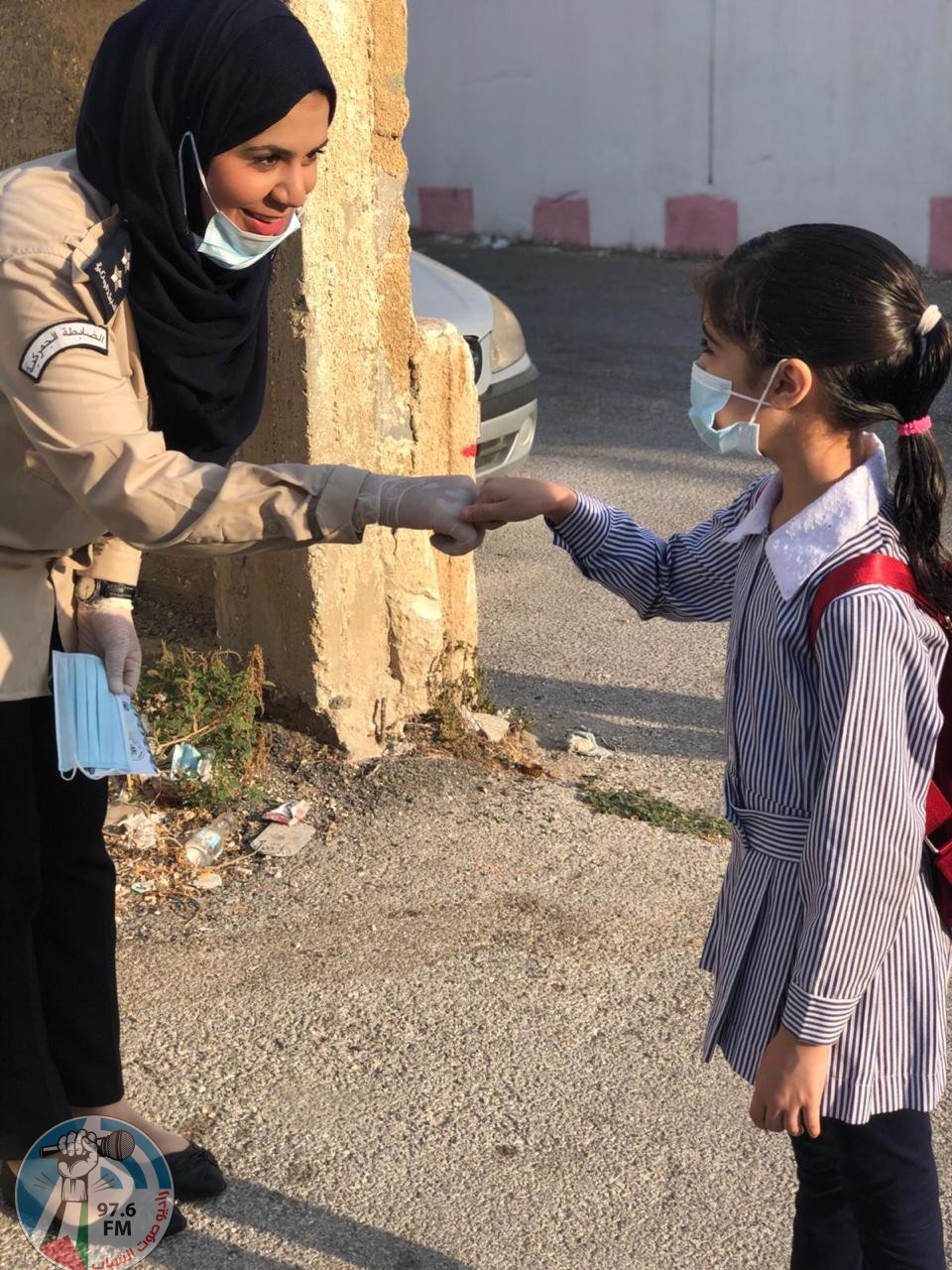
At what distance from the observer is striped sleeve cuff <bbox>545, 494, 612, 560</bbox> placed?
2.25 metres

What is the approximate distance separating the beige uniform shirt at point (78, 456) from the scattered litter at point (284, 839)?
4.88 feet

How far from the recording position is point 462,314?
6.30 metres

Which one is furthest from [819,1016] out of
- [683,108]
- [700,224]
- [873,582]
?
[683,108]

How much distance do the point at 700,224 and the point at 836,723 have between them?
37.6ft

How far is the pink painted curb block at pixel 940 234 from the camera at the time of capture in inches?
440

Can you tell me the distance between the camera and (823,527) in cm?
190

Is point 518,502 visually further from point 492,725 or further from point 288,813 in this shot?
point 492,725

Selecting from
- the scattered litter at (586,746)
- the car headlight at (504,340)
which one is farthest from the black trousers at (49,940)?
the car headlight at (504,340)

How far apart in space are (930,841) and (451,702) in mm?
2477

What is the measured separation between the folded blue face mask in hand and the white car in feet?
13.0

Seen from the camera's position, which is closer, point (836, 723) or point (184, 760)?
point (836, 723)

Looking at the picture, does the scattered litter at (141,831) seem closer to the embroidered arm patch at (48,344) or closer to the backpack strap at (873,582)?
the embroidered arm patch at (48,344)

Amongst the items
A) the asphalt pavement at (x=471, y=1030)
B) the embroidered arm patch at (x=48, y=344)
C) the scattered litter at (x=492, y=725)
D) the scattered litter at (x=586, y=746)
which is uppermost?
the embroidered arm patch at (x=48, y=344)

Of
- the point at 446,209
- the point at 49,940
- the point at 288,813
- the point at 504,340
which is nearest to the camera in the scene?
the point at 49,940
